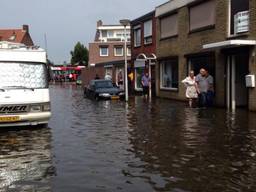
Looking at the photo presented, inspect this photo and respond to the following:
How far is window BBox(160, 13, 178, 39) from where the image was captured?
26859mm

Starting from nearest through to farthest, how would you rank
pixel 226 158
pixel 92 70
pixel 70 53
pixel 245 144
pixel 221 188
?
pixel 221 188 → pixel 226 158 → pixel 245 144 → pixel 92 70 → pixel 70 53

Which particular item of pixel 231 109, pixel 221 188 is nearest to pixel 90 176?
pixel 221 188

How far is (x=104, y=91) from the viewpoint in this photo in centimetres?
2894

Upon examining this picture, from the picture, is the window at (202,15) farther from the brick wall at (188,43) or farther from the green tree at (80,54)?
the green tree at (80,54)

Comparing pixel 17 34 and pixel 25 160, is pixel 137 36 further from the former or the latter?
pixel 17 34

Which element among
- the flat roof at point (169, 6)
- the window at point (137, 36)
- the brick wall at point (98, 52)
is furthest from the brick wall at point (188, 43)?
the brick wall at point (98, 52)

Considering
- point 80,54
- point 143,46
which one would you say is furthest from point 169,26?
point 80,54

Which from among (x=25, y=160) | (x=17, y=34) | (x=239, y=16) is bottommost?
(x=25, y=160)

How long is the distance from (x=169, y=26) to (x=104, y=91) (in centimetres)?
567

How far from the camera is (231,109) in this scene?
63.9ft

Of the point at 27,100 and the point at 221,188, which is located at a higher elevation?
the point at 27,100

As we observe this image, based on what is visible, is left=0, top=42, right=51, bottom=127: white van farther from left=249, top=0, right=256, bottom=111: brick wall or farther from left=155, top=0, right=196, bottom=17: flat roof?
left=155, top=0, right=196, bottom=17: flat roof

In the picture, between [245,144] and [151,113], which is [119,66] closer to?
[151,113]

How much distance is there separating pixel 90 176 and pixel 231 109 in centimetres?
1277
